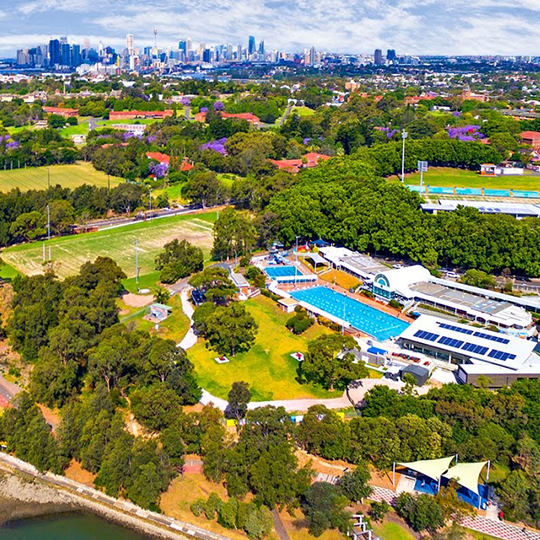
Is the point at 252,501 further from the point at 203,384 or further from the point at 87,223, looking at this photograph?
the point at 87,223

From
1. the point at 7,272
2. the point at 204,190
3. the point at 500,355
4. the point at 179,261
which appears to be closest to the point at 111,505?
the point at 500,355

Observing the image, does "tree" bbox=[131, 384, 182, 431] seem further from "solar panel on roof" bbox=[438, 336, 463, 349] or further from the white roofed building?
"solar panel on roof" bbox=[438, 336, 463, 349]

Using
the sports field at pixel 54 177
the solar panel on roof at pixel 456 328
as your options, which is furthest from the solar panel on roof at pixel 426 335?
the sports field at pixel 54 177

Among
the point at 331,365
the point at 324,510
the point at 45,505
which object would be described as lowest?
the point at 45,505

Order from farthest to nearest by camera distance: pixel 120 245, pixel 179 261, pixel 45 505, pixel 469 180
A: pixel 469 180 → pixel 120 245 → pixel 179 261 → pixel 45 505

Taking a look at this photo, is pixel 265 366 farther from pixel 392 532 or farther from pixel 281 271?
pixel 281 271

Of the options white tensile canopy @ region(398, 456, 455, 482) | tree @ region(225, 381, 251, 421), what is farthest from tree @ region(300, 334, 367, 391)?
white tensile canopy @ region(398, 456, 455, 482)

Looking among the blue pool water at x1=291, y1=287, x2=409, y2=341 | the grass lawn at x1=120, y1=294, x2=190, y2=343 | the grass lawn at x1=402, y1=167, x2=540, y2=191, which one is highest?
the grass lawn at x1=402, y1=167, x2=540, y2=191

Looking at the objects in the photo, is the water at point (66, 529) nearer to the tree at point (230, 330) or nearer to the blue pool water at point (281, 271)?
the tree at point (230, 330)
